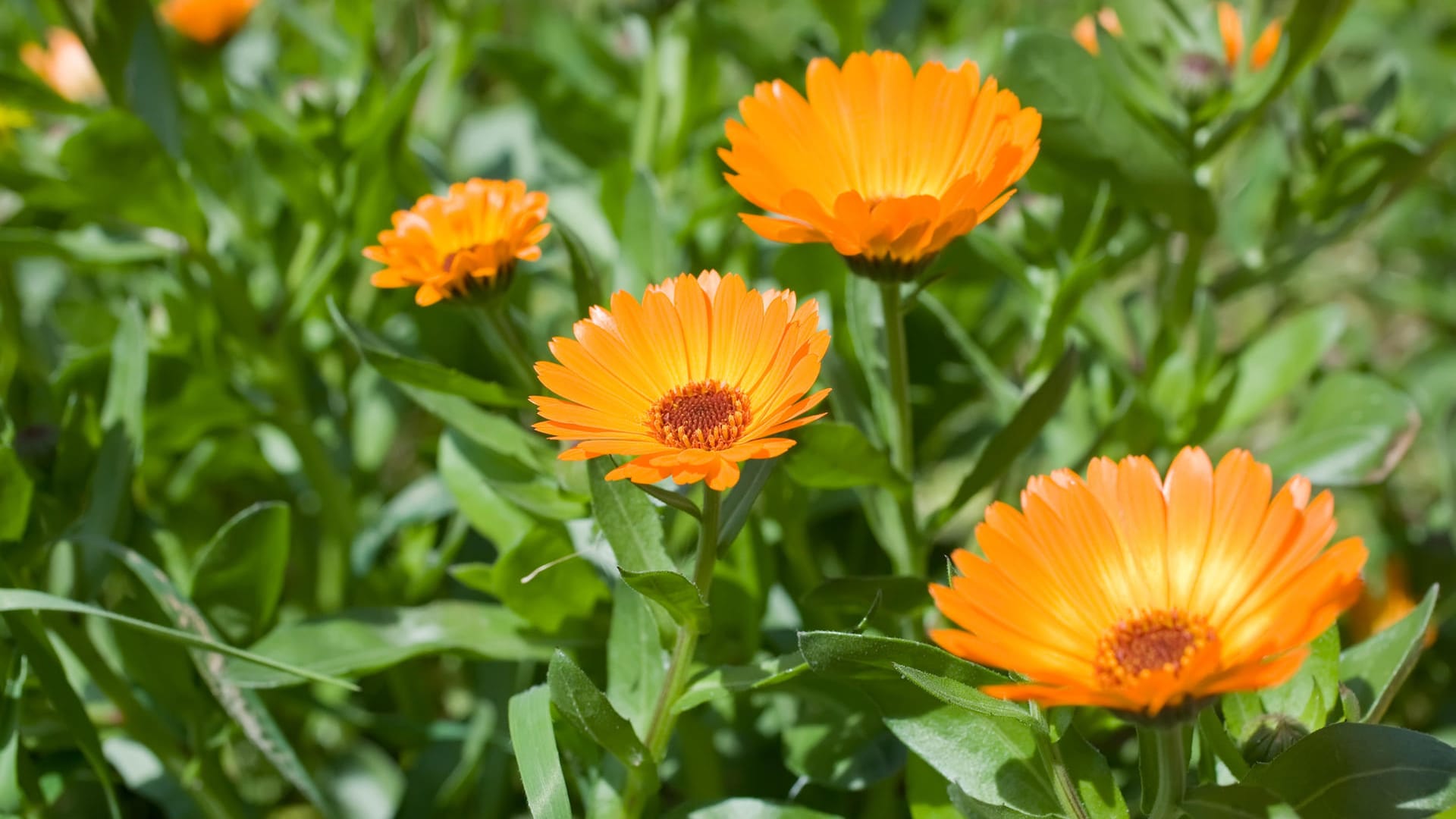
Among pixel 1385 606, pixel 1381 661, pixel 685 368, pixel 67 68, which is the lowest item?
pixel 1385 606

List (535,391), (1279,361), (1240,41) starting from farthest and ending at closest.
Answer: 1. (1240,41)
2. (1279,361)
3. (535,391)

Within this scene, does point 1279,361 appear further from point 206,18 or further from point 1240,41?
point 206,18

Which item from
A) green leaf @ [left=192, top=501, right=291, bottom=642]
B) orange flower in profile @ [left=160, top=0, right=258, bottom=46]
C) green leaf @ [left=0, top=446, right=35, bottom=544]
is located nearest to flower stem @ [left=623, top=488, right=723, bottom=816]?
green leaf @ [left=192, top=501, right=291, bottom=642]

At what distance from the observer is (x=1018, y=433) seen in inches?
51.8

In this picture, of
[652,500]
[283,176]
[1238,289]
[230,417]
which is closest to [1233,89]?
[1238,289]

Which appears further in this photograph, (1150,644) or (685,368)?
(685,368)

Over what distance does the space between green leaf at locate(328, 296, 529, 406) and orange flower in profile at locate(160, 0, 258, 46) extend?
4.47 ft

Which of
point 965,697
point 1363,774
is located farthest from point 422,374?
point 1363,774

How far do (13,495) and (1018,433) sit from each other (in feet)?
3.38

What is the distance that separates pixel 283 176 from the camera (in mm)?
1735

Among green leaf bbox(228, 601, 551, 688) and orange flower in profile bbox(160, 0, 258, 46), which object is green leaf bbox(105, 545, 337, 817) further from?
orange flower in profile bbox(160, 0, 258, 46)

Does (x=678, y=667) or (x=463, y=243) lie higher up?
(x=463, y=243)

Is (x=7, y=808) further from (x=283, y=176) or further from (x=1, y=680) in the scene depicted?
(x=283, y=176)

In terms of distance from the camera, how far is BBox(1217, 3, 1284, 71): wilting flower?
5.60 ft
